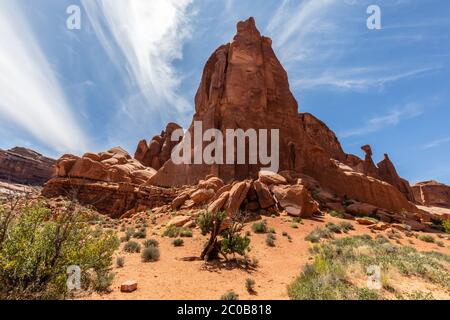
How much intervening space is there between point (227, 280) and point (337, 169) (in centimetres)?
2805

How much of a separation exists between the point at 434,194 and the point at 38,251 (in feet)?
308

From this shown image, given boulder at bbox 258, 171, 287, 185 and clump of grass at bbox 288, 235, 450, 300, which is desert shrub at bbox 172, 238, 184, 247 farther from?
boulder at bbox 258, 171, 287, 185

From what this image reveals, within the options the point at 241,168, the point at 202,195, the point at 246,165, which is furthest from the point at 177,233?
the point at 246,165

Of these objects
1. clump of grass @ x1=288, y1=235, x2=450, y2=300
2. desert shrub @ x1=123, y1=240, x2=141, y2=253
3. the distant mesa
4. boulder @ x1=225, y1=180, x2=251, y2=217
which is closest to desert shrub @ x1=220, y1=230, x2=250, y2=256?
clump of grass @ x1=288, y1=235, x2=450, y2=300

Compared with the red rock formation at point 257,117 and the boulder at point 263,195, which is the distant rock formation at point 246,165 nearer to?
the red rock formation at point 257,117

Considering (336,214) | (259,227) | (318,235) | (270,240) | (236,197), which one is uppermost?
(236,197)

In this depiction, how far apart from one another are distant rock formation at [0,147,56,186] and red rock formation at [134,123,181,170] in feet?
112

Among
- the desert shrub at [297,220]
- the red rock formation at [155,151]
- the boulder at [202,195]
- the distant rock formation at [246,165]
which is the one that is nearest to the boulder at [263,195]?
the distant rock formation at [246,165]

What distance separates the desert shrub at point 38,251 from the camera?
234 inches

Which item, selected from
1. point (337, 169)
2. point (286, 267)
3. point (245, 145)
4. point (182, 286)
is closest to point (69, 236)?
point (182, 286)

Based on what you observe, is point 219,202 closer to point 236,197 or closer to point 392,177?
point 236,197

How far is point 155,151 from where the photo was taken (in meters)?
62.6

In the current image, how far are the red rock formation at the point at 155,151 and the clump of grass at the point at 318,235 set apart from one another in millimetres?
46386

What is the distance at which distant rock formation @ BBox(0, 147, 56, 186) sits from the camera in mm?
71125
